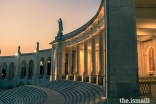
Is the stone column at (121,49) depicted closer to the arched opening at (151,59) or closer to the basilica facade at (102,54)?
the basilica facade at (102,54)

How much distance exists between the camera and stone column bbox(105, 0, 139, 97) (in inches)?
511

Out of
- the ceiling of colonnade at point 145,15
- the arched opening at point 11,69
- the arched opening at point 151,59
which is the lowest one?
A: the arched opening at point 11,69

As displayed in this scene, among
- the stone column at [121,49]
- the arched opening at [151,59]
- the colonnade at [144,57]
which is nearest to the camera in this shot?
the stone column at [121,49]

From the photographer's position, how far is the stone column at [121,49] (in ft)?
42.6

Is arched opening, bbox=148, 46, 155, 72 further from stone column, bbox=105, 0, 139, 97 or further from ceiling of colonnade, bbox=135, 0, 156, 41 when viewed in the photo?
stone column, bbox=105, 0, 139, 97

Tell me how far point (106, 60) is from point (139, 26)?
12.9 meters

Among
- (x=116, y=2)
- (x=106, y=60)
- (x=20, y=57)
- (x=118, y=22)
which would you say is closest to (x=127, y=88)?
(x=106, y=60)

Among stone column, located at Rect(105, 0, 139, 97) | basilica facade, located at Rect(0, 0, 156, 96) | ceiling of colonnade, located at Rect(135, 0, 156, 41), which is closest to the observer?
stone column, located at Rect(105, 0, 139, 97)

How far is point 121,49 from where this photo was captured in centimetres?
1341

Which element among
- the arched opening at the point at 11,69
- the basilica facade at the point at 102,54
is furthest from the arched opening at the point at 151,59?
the arched opening at the point at 11,69

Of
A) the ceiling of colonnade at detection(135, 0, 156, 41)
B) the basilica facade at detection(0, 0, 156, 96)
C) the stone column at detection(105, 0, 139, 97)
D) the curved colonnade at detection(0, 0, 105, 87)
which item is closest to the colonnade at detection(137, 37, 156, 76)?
the basilica facade at detection(0, 0, 156, 96)

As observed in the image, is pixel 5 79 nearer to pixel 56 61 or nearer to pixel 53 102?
pixel 56 61

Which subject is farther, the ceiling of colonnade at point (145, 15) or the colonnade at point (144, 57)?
the colonnade at point (144, 57)

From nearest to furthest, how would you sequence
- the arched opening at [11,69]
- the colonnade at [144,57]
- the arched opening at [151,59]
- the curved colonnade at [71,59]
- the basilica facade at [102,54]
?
the basilica facade at [102,54] < the curved colonnade at [71,59] < the arched opening at [151,59] < the colonnade at [144,57] < the arched opening at [11,69]
